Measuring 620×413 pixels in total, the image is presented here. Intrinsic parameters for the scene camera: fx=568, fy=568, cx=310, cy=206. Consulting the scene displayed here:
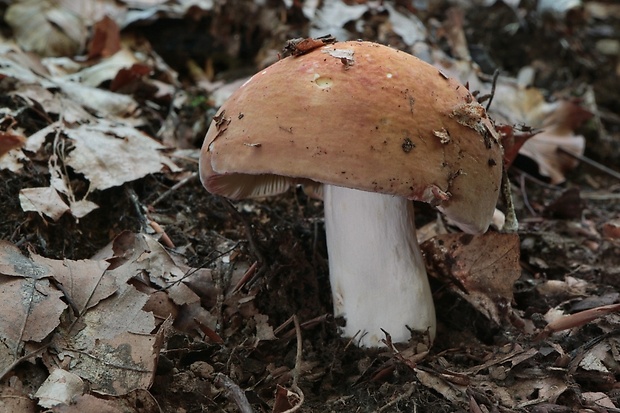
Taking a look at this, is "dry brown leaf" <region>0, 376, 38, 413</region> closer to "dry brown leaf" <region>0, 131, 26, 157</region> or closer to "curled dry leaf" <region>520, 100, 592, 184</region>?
"dry brown leaf" <region>0, 131, 26, 157</region>

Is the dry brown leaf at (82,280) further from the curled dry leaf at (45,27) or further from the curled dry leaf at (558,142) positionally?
the curled dry leaf at (558,142)

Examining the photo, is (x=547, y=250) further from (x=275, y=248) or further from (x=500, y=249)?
(x=275, y=248)

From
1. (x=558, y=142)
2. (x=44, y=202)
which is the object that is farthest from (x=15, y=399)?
(x=558, y=142)

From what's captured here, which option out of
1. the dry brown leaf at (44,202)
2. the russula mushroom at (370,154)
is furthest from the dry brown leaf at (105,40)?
the russula mushroom at (370,154)

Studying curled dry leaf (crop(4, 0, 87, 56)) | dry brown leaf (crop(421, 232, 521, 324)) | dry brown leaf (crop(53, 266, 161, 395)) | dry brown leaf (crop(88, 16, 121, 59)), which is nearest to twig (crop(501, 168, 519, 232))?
dry brown leaf (crop(421, 232, 521, 324))

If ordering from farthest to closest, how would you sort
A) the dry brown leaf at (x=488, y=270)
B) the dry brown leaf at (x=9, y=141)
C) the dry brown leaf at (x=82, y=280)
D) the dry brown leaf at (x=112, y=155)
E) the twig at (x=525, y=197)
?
the twig at (x=525, y=197) → the dry brown leaf at (x=112, y=155) → the dry brown leaf at (x=9, y=141) → the dry brown leaf at (x=488, y=270) → the dry brown leaf at (x=82, y=280)

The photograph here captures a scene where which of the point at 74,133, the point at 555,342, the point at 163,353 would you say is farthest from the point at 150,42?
the point at 555,342
